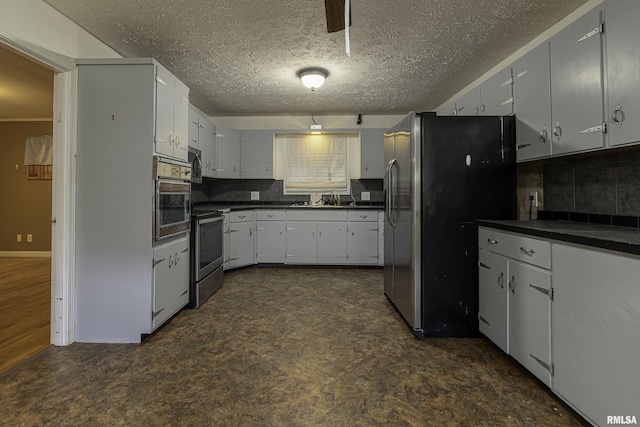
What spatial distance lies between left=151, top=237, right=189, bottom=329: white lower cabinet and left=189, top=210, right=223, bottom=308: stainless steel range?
0.09 m

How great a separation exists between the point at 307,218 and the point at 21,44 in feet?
11.5

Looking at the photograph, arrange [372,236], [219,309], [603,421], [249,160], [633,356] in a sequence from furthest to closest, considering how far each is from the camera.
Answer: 1. [249,160]
2. [372,236]
3. [219,309]
4. [603,421]
5. [633,356]

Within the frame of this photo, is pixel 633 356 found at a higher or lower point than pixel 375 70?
lower

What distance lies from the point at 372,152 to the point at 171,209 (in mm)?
3368

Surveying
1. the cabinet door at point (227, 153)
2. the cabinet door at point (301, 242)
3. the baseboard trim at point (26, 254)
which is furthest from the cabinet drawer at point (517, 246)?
the baseboard trim at point (26, 254)

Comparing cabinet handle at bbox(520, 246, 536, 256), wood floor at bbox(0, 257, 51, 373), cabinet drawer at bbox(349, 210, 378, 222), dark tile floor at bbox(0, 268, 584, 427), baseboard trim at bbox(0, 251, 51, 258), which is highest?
cabinet drawer at bbox(349, 210, 378, 222)

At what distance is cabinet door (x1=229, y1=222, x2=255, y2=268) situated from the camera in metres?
4.50

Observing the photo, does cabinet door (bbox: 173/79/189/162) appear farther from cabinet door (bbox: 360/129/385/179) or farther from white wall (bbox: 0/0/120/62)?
cabinet door (bbox: 360/129/385/179)

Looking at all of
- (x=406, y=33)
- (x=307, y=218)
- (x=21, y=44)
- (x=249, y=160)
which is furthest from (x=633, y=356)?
(x=249, y=160)

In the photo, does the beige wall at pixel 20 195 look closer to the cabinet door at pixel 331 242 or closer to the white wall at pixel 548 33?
the cabinet door at pixel 331 242

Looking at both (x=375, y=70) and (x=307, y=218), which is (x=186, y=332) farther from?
(x=375, y=70)

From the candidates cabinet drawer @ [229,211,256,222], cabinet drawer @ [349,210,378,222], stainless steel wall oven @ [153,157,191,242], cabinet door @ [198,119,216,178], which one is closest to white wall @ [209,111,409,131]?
cabinet door @ [198,119,216,178]

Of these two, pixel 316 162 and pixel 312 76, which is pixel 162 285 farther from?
pixel 316 162

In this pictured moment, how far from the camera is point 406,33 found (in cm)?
261
